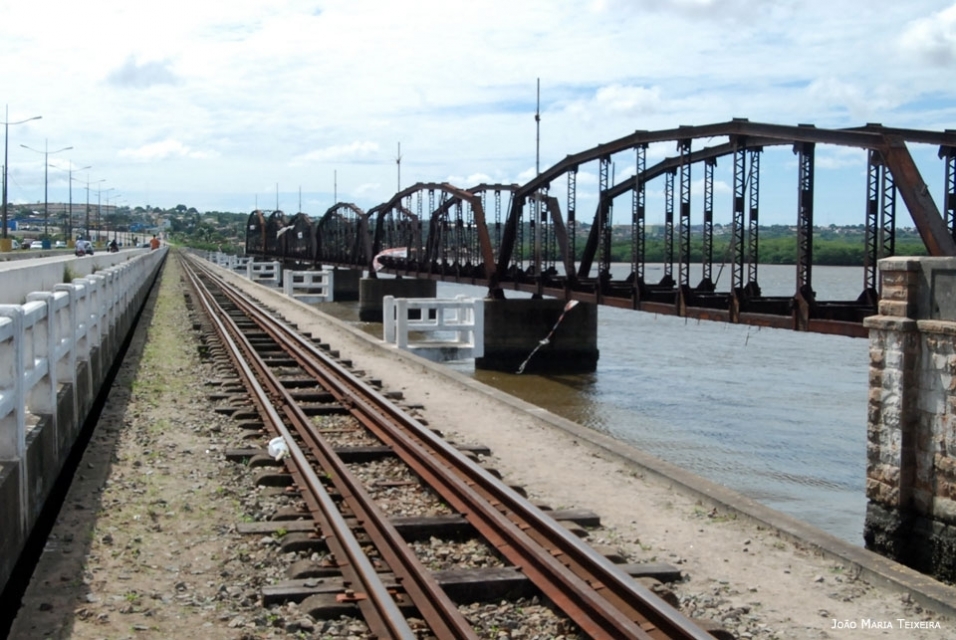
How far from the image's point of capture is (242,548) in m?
7.99

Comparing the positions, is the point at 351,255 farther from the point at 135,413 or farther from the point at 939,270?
the point at 939,270

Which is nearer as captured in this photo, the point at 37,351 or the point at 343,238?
the point at 37,351

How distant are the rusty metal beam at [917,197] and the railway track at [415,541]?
7.13 m

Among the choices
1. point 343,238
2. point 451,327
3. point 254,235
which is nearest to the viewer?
point 451,327

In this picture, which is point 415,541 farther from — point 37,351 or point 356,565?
point 37,351

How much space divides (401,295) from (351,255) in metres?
21.9

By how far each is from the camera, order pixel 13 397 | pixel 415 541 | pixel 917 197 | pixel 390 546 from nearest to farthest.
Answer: pixel 13 397
pixel 390 546
pixel 415 541
pixel 917 197

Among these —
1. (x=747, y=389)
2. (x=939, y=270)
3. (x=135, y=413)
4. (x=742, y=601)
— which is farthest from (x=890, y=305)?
(x=747, y=389)

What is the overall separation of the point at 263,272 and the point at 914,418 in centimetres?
8647

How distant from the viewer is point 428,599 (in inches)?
259

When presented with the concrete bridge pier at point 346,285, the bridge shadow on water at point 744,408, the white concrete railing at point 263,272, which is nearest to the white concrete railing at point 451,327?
the bridge shadow on water at point 744,408

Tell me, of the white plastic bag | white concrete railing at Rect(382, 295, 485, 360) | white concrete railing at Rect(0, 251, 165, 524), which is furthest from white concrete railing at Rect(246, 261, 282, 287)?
the white plastic bag

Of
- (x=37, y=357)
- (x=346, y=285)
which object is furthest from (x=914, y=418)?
(x=346, y=285)

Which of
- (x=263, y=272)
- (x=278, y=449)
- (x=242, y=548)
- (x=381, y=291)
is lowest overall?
(x=242, y=548)
